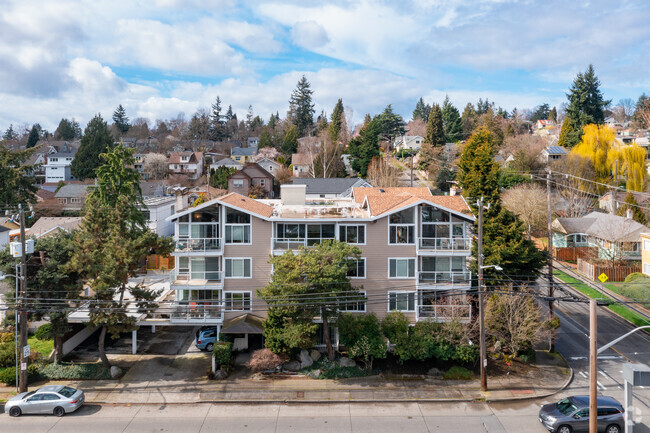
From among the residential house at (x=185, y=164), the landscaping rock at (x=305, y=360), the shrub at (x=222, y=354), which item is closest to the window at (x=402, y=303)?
the landscaping rock at (x=305, y=360)

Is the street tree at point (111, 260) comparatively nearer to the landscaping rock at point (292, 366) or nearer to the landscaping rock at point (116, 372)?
the landscaping rock at point (116, 372)

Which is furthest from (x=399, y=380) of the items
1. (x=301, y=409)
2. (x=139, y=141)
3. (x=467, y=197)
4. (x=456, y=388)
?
(x=139, y=141)

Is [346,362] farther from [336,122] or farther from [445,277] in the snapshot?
[336,122]

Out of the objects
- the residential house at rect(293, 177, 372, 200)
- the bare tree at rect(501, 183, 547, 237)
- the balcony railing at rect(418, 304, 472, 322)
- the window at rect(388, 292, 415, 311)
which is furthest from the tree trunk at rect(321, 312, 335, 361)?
the residential house at rect(293, 177, 372, 200)

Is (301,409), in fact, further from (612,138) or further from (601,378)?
(612,138)

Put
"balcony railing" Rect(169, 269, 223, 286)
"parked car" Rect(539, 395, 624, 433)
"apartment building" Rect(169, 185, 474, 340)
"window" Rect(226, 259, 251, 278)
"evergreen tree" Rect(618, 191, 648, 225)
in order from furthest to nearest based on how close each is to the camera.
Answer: "evergreen tree" Rect(618, 191, 648, 225) < "window" Rect(226, 259, 251, 278) < "balcony railing" Rect(169, 269, 223, 286) < "apartment building" Rect(169, 185, 474, 340) < "parked car" Rect(539, 395, 624, 433)

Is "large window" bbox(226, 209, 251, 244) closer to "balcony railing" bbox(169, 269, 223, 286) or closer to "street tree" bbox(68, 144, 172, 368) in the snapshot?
"balcony railing" bbox(169, 269, 223, 286)
